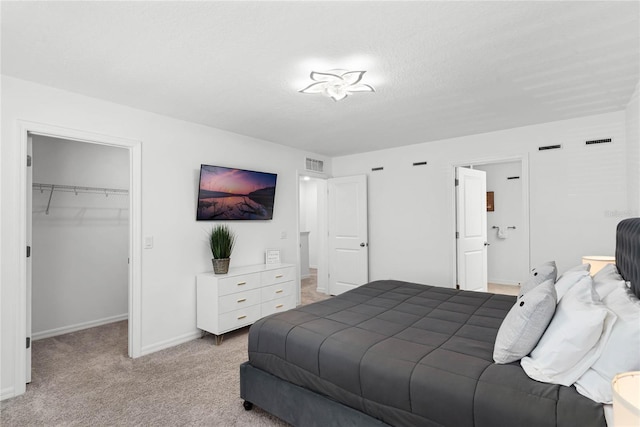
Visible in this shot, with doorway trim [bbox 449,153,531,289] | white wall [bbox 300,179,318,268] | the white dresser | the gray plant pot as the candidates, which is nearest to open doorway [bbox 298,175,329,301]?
white wall [bbox 300,179,318,268]

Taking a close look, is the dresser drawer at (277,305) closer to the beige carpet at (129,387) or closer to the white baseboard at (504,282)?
the beige carpet at (129,387)

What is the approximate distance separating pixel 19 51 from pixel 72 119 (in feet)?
2.57

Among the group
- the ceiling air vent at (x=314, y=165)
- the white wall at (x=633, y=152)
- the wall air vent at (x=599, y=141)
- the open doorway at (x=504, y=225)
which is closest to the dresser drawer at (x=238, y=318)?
the ceiling air vent at (x=314, y=165)

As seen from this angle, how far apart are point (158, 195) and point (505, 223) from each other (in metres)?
6.03

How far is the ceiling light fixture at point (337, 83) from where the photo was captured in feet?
8.36

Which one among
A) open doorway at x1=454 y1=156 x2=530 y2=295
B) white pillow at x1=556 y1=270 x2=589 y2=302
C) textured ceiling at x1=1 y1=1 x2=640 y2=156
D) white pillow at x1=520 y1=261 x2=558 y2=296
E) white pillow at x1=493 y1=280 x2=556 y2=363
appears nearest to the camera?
white pillow at x1=493 y1=280 x2=556 y2=363

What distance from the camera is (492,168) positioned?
654 cm

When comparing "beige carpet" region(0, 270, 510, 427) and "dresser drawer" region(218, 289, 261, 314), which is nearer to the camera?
"beige carpet" region(0, 270, 510, 427)

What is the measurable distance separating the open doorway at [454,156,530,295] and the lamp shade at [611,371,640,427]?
5443 mm

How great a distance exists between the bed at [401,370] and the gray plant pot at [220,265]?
5.23 ft

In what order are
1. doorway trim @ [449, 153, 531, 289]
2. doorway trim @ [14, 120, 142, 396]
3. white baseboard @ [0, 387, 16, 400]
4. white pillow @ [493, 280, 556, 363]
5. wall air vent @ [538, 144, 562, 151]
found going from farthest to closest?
1. doorway trim @ [449, 153, 531, 289]
2. wall air vent @ [538, 144, 562, 151]
3. doorway trim @ [14, 120, 142, 396]
4. white baseboard @ [0, 387, 16, 400]
5. white pillow @ [493, 280, 556, 363]

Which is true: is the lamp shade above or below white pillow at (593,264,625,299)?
below

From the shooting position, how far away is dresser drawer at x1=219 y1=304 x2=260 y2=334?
3641 millimetres

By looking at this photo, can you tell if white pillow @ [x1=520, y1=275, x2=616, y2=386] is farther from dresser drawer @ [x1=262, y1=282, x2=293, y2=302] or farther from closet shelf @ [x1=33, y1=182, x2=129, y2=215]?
closet shelf @ [x1=33, y1=182, x2=129, y2=215]
